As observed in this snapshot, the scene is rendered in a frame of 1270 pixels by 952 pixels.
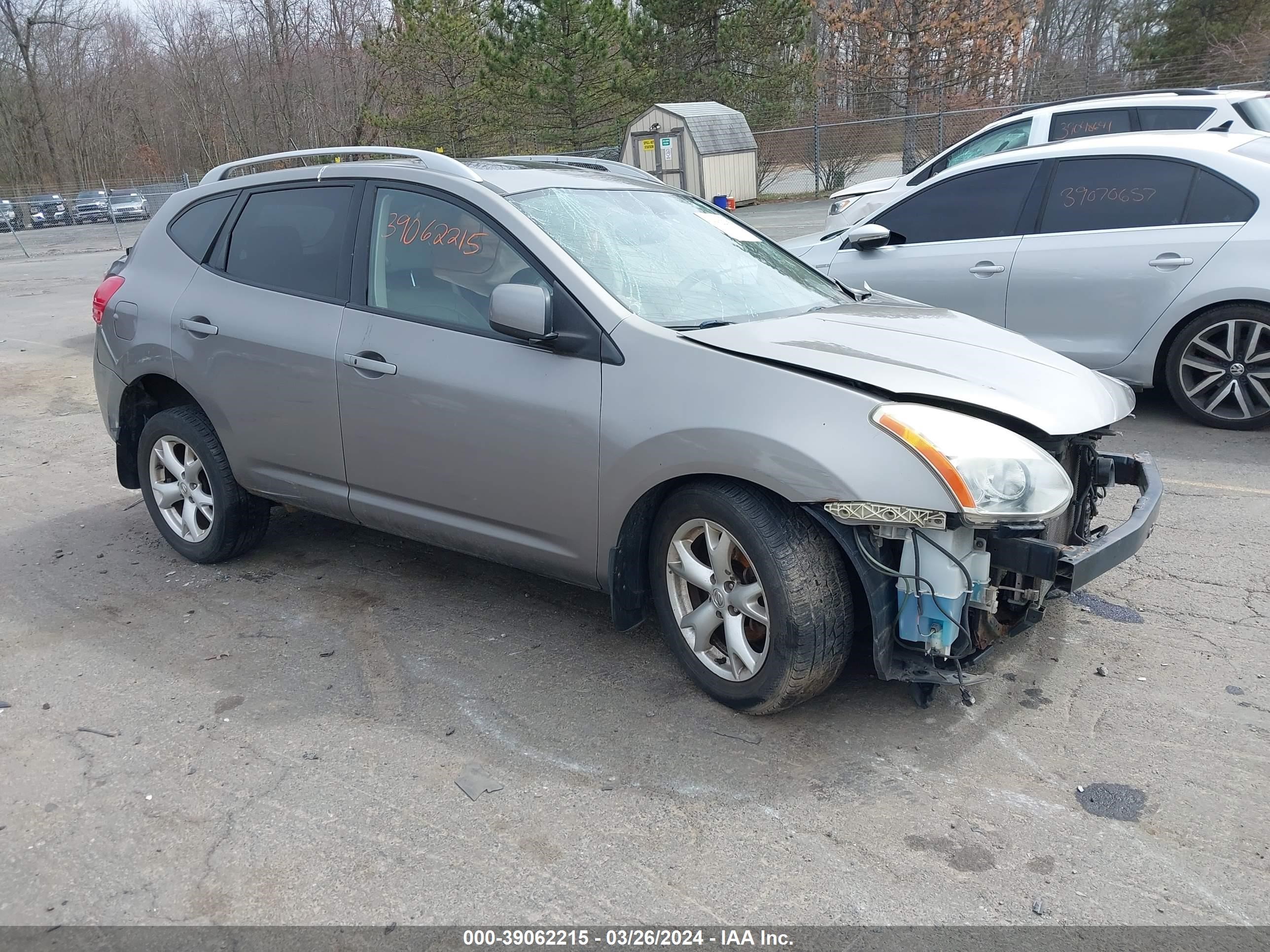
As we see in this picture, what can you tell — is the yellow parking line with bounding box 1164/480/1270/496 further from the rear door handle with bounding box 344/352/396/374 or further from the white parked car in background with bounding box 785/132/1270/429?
the rear door handle with bounding box 344/352/396/374

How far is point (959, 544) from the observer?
3018mm

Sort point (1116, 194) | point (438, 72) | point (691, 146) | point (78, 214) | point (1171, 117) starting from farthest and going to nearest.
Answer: point (78, 214), point (438, 72), point (691, 146), point (1171, 117), point (1116, 194)

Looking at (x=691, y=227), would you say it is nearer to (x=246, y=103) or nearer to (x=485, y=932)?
(x=485, y=932)

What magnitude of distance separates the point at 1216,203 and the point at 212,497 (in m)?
5.88

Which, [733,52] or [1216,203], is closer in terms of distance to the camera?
[1216,203]

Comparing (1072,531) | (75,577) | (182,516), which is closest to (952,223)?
(1072,531)

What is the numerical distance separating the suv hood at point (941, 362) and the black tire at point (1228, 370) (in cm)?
268

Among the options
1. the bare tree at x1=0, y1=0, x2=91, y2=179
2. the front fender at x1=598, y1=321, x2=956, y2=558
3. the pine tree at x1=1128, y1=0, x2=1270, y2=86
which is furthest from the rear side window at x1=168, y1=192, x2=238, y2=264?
the bare tree at x1=0, y1=0, x2=91, y2=179

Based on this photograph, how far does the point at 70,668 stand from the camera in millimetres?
4066

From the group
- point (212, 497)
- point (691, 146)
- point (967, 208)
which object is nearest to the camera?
point (212, 497)

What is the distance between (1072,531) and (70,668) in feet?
12.4

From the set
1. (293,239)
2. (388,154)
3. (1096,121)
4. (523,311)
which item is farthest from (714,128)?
(523,311)

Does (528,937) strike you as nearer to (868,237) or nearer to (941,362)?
(941,362)

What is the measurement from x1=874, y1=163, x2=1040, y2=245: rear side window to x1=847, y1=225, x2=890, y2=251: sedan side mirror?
34 centimetres
